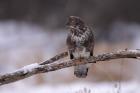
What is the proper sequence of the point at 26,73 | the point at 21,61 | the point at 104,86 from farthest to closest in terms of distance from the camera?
the point at 21,61
the point at 104,86
the point at 26,73

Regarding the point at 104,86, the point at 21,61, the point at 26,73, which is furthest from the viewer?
the point at 21,61

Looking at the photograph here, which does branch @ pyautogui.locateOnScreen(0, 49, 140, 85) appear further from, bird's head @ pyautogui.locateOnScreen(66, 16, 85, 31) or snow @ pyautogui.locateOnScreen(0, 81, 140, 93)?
snow @ pyautogui.locateOnScreen(0, 81, 140, 93)

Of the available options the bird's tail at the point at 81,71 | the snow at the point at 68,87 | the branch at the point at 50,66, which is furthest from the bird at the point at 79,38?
the snow at the point at 68,87

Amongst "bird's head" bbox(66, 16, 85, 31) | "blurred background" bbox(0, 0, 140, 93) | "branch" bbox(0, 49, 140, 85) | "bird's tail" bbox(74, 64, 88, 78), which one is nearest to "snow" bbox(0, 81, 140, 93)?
"blurred background" bbox(0, 0, 140, 93)

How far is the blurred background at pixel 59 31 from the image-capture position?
591 centimetres

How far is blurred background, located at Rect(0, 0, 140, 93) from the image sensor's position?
591 cm

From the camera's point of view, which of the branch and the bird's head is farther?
the bird's head

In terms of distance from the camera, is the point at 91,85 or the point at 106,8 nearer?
the point at 91,85

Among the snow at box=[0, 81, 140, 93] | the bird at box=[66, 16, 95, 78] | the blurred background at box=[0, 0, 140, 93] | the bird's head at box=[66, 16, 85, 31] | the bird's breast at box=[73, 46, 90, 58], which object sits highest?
the bird's head at box=[66, 16, 85, 31]

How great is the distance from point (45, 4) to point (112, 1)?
0.70 m

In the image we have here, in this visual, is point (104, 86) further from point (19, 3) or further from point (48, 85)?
point (19, 3)

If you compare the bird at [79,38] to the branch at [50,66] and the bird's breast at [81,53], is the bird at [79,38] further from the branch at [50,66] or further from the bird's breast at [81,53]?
the branch at [50,66]

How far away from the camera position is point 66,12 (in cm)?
645

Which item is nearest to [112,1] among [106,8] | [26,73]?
[106,8]
